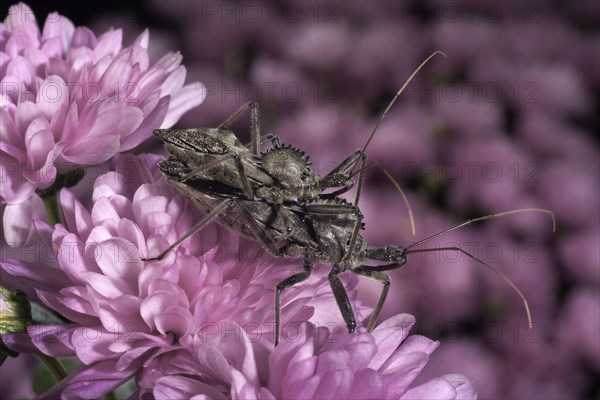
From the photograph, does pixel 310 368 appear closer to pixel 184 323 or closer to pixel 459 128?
pixel 184 323

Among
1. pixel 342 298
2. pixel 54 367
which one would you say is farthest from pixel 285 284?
pixel 54 367

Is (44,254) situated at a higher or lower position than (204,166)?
lower

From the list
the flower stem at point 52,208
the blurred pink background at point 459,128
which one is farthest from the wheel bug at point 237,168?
the blurred pink background at point 459,128

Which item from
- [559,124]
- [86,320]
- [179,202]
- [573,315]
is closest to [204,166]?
[179,202]

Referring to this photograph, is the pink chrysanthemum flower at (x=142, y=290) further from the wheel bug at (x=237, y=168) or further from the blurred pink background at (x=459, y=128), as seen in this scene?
the blurred pink background at (x=459, y=128)

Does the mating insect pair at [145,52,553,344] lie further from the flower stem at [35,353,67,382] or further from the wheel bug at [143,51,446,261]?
the flower stem at [35,353,67,382]

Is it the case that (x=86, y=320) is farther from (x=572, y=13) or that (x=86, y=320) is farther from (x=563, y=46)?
(x=572, y=13)
